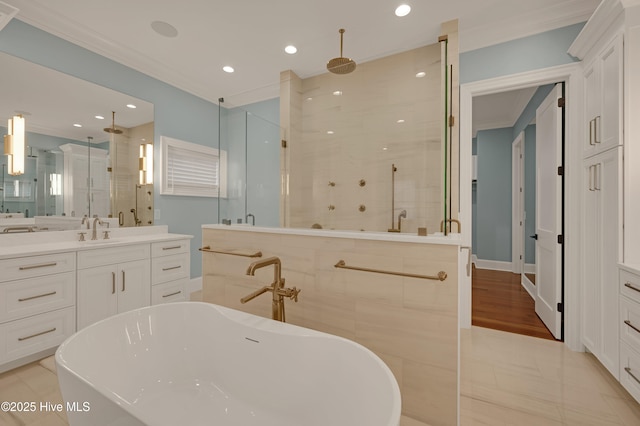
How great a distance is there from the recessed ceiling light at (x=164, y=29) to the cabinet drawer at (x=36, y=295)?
2284 mm

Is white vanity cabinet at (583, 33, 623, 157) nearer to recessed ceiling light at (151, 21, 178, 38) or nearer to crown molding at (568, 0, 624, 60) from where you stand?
crown molding at (568, 0, 624, 60)

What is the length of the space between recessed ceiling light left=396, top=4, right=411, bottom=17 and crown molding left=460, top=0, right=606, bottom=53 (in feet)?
2.12

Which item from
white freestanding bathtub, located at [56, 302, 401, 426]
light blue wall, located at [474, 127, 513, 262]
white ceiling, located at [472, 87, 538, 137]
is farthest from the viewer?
light blue wall, located at [474, 127, 513, 262]

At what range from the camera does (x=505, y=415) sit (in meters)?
1.54

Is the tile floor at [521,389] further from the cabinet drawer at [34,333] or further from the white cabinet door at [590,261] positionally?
the white cabinet door at [590,261]

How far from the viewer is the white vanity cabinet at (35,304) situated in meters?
1.82

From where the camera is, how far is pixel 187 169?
358 centimetres

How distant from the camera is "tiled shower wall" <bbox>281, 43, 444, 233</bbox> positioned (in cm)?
168

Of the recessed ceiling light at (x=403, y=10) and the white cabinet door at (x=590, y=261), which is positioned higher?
the recessed ceiling light at (x=403, y=10)

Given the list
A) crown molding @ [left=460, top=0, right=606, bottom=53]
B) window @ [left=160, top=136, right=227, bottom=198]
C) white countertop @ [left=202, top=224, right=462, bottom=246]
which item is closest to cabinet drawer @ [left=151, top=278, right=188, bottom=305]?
window @ [left=160, top=136, right=227, bottom=198]

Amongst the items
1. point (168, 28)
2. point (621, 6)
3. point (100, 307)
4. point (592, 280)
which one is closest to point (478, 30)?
point (621, 6)

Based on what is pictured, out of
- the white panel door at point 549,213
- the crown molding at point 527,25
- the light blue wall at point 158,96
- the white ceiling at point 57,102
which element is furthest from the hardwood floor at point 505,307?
the white ceiling at point 57,102

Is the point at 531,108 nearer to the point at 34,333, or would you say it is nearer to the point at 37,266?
the point at 37,266

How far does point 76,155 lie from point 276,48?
225 cm
